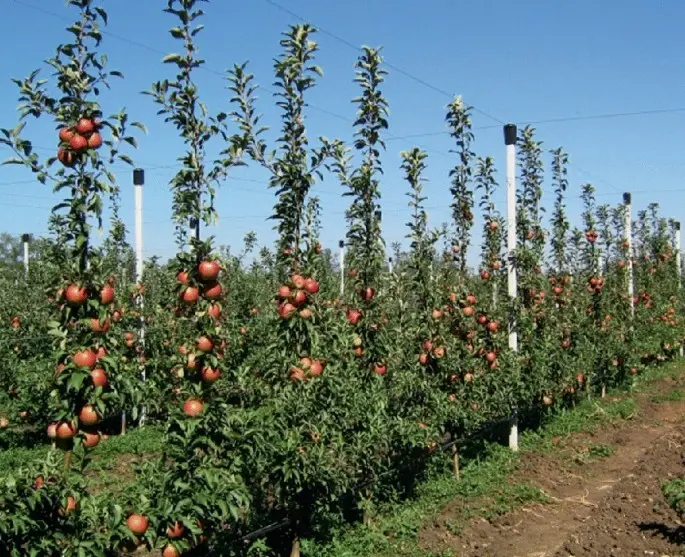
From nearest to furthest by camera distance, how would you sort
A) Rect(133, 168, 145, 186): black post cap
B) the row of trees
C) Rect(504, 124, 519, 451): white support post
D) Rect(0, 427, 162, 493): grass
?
the row of trees → Rect(0, 427, 162, 493): grass → Rect(504, 124, 519, 451): white support post → Rect(133, 168, 145, 186): black post cap

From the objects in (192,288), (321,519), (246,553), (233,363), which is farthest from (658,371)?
(192,288)

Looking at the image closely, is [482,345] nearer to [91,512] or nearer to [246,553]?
[246,553]

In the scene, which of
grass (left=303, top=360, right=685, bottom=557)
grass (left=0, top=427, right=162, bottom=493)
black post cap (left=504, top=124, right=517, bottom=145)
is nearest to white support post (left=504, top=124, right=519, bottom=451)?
black post cap (left=504, top=124, right=517, bottom=145)

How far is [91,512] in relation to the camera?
357cm

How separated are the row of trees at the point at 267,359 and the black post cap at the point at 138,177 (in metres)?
1.77

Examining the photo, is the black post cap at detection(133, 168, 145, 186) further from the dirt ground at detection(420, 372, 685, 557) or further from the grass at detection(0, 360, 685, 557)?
the dirt ground at detection(420, 372, 685, 557)

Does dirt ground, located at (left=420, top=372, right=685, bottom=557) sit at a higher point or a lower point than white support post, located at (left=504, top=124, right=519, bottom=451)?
lower

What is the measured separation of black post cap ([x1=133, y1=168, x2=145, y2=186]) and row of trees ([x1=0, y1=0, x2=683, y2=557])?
177cm

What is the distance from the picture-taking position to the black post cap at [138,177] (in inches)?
400

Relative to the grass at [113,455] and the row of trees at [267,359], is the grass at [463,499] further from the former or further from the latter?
the grass at [113,455]

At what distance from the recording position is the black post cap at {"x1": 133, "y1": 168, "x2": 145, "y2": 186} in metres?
10.2

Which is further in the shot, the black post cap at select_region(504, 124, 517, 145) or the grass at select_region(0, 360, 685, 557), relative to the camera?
the black post cap at select_region(504, 124, 517, 145)

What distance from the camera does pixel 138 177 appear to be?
10.2m

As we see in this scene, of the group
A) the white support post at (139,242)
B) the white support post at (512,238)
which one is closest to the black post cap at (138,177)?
the white support post at (139,242)
